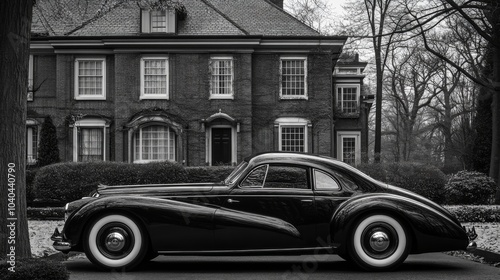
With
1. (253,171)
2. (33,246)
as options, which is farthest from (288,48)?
(253,171)

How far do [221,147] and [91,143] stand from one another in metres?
6.15

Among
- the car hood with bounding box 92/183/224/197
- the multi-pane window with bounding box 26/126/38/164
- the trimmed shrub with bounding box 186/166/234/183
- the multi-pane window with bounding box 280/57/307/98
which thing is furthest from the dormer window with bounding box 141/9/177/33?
the car hood with bounding box 92/183/224/197

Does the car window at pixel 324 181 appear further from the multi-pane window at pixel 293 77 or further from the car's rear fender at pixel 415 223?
the multi-pane window at pixel 293 77

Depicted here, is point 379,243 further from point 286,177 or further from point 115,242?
point 115,242

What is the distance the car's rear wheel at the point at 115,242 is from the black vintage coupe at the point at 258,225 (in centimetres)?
1

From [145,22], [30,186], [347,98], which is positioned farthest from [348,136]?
[30,186]

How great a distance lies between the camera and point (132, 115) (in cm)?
3003

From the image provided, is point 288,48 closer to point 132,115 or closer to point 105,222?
point 132,115

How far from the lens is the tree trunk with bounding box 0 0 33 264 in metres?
7.91

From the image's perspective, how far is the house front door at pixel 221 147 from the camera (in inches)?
1187

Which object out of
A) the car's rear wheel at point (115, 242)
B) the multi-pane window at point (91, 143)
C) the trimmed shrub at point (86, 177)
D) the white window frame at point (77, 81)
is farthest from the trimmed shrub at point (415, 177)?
the car's rear wheel at point (115, 242)

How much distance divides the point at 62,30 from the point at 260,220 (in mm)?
25872

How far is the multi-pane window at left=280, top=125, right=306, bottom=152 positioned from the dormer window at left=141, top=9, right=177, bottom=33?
7.04 m

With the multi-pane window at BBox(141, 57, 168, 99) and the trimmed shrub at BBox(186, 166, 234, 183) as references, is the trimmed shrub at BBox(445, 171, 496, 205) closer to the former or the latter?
the trimmed shrub at BBox(186, 166, 234, 183)
